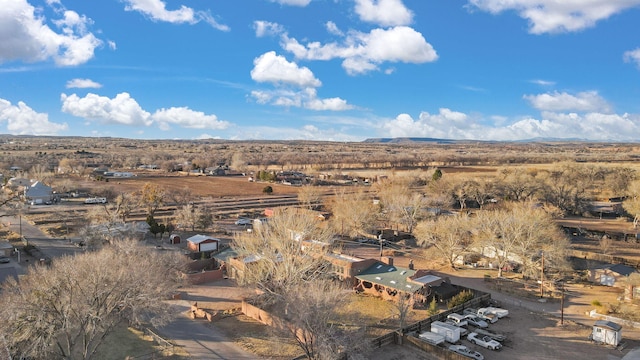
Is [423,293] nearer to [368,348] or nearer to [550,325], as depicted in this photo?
[550,325]

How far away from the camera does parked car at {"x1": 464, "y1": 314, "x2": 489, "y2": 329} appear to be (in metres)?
27.2

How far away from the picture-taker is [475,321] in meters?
27.7

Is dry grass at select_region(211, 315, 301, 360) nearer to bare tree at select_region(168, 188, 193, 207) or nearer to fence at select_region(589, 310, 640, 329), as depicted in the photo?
fence at select_region(589, 310, 640, 329)

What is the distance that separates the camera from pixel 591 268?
1515 inches

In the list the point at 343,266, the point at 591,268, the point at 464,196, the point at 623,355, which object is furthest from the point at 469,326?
the point at 464,196

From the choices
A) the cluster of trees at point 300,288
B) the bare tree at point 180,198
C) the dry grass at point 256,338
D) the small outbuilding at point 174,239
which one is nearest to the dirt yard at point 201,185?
the bare tree at point 180,198

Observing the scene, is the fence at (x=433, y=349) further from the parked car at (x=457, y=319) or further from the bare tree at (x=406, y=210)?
the bare tree at (x=406, y=210)

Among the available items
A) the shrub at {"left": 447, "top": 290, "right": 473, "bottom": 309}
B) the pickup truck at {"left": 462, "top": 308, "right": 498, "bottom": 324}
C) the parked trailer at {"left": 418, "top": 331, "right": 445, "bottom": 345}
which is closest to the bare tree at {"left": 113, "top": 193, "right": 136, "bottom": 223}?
the shrub at {"left": 447, "top": 290, "right": 473, "bottom": 309}

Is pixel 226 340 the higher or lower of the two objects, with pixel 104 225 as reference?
lower

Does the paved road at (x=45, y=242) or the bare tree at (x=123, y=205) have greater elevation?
the bare tree at (x=123, y=205)

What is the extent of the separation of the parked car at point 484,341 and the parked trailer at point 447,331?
32.5 inches

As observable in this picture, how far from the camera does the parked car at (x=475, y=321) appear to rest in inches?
1070

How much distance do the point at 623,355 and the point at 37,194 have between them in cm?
7968

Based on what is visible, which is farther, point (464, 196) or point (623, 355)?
point (464, 196)
